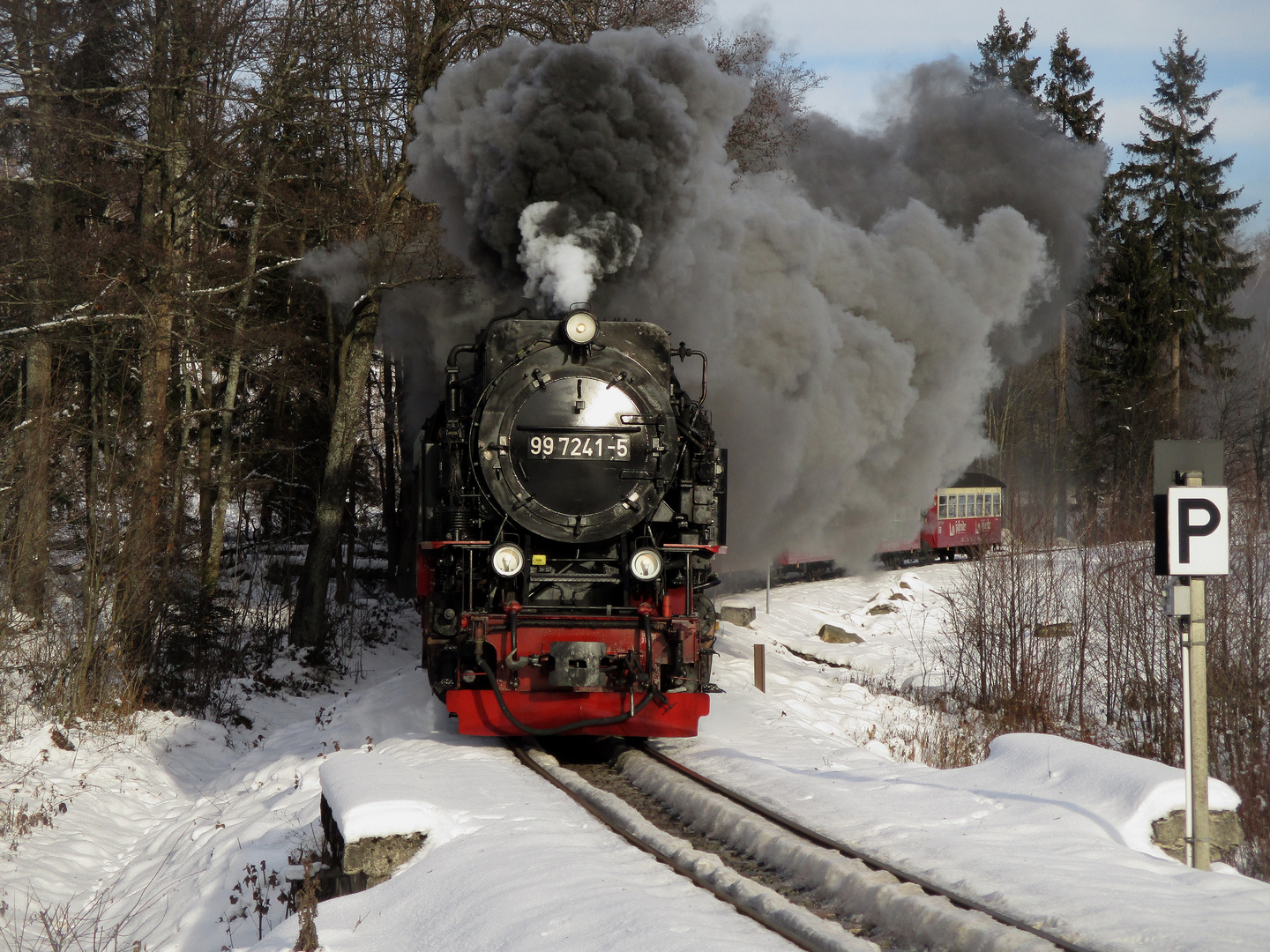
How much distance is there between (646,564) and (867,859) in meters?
3.25

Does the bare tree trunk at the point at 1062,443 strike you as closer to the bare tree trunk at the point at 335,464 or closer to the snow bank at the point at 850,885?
the bare tree trunk at the point at 335,464

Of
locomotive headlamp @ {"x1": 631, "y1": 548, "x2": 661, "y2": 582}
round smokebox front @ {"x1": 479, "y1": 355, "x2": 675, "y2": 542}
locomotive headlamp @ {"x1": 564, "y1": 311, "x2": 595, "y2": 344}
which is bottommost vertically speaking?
locomotive headlamp @ {"x1": 631, "y1": 548, "x2": 661, "y2": 582}

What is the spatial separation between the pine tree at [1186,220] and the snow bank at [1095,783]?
2593 centimetres

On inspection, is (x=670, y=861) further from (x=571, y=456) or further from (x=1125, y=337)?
(x=1125, y=337)

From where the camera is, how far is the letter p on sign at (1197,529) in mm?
5535

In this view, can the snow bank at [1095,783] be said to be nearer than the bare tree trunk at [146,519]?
Yes

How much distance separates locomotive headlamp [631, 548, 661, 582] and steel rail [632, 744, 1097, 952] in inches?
55.6

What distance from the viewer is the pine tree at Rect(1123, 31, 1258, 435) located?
29.8m

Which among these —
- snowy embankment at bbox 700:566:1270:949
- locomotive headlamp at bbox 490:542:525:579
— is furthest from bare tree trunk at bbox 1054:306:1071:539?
locomotive headlamp at bbox 490:542:525:579

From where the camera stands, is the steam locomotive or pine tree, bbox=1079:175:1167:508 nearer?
the steam locomotive

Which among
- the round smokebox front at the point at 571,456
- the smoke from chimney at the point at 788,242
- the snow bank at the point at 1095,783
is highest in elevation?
the smoke from chimney at the point at 788,242

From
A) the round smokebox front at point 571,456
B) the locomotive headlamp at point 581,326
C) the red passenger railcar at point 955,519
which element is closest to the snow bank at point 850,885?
the round smokebox front at point 571,456

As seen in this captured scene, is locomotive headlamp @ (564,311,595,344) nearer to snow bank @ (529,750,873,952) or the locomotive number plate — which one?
the locomotive number plate

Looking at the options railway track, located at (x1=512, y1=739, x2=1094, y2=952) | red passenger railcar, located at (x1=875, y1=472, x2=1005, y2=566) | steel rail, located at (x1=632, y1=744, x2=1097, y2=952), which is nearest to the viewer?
steel rail, located at (x1=632, y1=744, x2=1097, y2=952)
